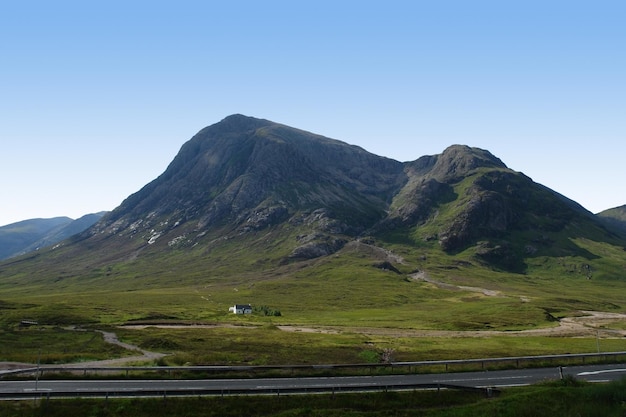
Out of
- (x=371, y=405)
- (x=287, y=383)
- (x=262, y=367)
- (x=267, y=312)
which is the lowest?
(x=267, y=312)

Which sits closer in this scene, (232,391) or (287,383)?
(232,391)

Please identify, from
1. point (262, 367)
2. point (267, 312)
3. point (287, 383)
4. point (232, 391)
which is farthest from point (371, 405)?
point (267, 312)

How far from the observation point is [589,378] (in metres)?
53.7

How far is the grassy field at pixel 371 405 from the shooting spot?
4028 cm

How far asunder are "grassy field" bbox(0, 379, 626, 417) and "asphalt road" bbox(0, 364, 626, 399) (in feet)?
5.56

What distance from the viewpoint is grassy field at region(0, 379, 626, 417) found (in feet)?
132

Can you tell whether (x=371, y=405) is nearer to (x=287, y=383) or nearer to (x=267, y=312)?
(x=287, y=383)

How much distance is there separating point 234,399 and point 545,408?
27446 millimetres

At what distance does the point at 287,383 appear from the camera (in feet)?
169

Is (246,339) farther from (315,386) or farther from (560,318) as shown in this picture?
(560,318)

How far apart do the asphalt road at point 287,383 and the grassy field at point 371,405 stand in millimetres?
1696

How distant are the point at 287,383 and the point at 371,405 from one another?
1187 cm

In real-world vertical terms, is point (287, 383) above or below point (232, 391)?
below

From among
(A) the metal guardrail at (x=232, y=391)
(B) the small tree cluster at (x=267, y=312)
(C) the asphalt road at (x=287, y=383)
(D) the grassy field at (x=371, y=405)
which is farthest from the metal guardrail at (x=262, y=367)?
(B) the small tree cluster at (x=267, y=312)
